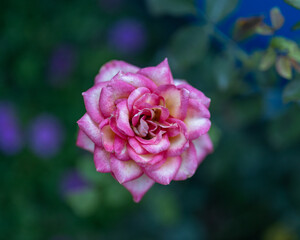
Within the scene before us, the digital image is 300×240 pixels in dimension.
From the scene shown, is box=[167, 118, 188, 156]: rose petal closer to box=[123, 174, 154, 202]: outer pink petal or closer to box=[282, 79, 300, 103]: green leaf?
box=[123, 174, 154, 202]: outer pink petal

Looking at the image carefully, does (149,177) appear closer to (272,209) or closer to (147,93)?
(147,93)

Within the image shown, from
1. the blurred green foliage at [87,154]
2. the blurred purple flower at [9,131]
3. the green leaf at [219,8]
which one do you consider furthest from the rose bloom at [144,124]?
the blurred purple flower at [9,131]

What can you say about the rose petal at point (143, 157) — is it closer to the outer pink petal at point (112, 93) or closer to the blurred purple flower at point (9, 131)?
the outer pink petal at point (112, 93)

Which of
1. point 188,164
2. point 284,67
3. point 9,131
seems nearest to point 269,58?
point 284,67

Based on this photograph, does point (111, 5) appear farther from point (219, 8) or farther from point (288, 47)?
point (288, 47)

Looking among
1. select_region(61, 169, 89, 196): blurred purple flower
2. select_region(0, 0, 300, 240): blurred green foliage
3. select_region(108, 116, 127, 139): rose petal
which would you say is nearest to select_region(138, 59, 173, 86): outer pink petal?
select_region(108, 116, 127, 139): rose petal
